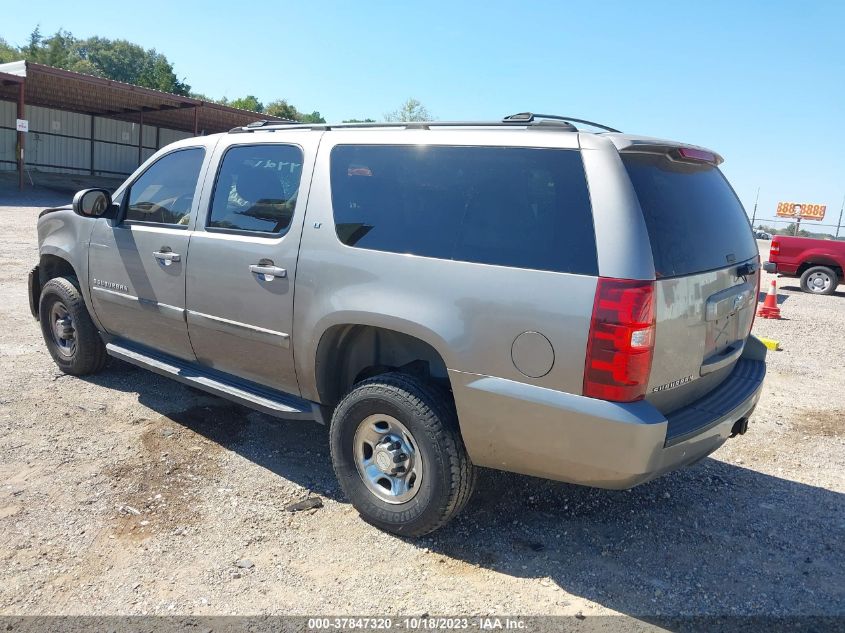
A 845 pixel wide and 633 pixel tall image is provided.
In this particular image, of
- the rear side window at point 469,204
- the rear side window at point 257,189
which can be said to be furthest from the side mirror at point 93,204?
the rear side window at point 469,204

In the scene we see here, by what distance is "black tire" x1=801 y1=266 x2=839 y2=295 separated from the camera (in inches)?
542

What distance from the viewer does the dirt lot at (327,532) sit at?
281 centimetres

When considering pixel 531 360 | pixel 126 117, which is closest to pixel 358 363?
pixel 531 360

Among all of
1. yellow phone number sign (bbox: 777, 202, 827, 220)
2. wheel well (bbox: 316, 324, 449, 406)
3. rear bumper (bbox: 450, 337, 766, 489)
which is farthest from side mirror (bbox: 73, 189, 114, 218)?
yellow phone number sign (bbox: 777, 202, 827, 220)

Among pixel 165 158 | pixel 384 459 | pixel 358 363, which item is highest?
pixel 165 158

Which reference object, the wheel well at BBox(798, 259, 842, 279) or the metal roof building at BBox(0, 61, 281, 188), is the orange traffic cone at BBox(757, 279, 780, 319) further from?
the metal roof building at BBox(0, 61, 281, 188)

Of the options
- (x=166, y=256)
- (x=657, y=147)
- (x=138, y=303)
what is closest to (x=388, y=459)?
(x=657, y=147)

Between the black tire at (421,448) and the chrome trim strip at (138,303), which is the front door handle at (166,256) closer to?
the chrome trim strip at (138,303)

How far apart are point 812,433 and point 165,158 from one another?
5295 millimetres

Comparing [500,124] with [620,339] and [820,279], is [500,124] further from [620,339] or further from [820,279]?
[820,279]

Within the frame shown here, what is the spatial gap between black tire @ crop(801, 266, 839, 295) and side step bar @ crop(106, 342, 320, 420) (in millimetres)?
13782

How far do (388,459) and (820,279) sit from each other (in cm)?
1390

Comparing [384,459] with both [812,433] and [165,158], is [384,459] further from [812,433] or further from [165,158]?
[812,433]

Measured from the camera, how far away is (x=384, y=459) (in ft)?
10.7
